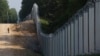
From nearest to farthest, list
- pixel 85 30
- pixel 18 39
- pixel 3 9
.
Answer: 1. pixel 85 30
2. pixel 18 39
3. pixel 3 9

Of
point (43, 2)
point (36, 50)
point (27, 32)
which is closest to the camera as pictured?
point (36, 50)

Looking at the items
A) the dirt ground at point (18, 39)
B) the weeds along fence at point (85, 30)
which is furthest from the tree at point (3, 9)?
the weeds along fence at point (85, 30)

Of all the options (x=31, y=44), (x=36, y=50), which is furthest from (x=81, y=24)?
(x=31, y=44)

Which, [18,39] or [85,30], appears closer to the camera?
[85,30]

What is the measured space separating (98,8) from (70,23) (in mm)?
1319

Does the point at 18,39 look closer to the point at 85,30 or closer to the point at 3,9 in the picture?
the point at 85,30

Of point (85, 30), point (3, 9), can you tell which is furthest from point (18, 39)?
point (3, 9)

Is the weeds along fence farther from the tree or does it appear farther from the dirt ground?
the tree

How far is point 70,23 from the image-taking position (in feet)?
37.3

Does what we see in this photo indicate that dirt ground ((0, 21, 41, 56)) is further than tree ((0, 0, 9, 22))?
No

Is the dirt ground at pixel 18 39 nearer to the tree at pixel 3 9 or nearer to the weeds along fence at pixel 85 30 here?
the weeds along fence at pixel 85 30

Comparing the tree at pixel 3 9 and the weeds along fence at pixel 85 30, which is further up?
the tree at pixel 3 9

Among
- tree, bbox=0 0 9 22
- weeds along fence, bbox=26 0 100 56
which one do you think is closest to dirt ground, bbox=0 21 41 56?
weeds along fence, bbox=26 0 100 56

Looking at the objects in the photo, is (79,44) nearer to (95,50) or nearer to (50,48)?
(95,50)
